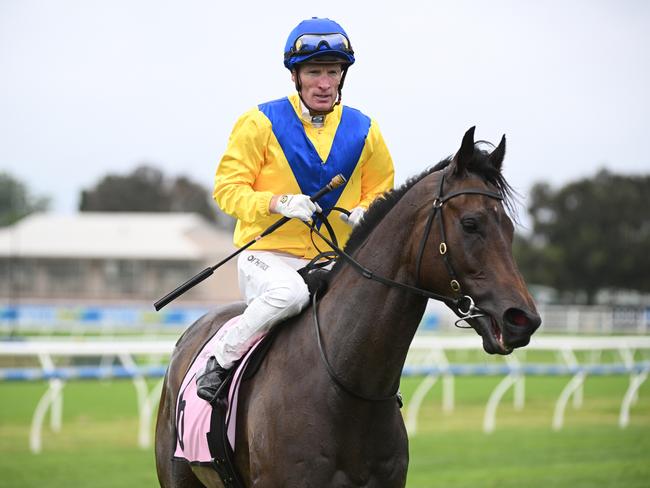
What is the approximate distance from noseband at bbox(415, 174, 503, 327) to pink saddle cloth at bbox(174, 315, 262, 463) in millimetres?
Answer: 945

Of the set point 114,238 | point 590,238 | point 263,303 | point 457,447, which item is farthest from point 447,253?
point 114,238

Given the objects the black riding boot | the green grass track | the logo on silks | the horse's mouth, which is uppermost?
the horse's mouth

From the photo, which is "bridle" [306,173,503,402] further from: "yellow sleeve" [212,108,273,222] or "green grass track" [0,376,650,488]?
"green grass track" [0,376,650,488]

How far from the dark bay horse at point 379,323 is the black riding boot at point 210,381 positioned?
0.51 ft

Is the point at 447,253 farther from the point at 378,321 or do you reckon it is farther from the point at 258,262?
the point at 258,262

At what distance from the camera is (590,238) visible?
4262 centimetres

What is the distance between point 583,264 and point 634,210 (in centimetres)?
344

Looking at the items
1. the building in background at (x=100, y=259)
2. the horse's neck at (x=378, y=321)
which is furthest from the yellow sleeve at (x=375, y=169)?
the building in background at (x=100, y=259)

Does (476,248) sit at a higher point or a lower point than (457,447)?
higher

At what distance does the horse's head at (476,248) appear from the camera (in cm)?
309

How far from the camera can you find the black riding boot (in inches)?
154

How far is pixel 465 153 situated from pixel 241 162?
→ 43.2 inches

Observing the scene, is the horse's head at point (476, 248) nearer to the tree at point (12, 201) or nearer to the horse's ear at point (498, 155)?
the horse's ear at point (498, 155)

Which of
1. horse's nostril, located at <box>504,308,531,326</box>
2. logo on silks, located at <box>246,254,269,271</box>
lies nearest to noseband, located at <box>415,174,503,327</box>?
horse's nostril, located at <box>504,308,531,326</box>
